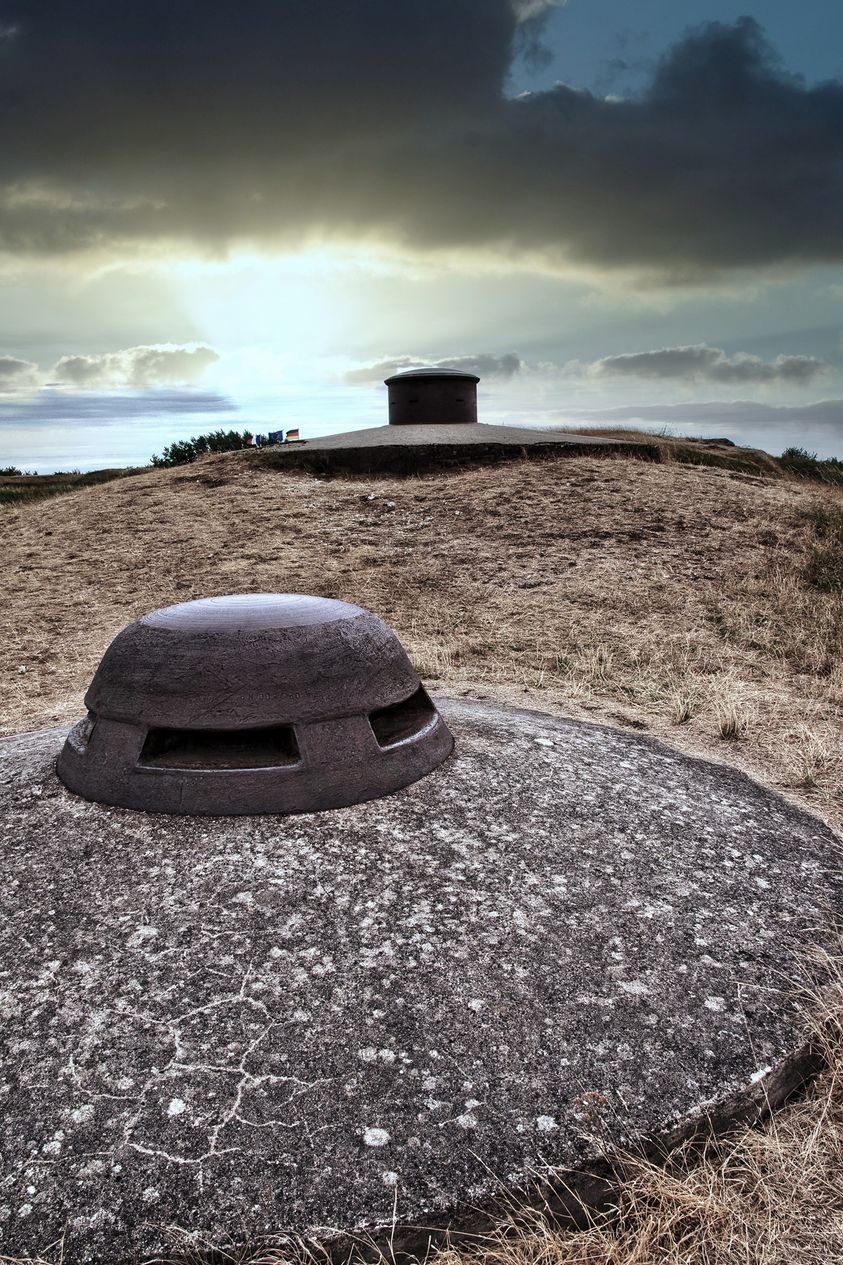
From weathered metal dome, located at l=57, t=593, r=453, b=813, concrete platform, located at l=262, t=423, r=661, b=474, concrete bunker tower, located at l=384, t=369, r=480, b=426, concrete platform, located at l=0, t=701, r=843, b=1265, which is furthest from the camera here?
concrete bunker tower, located at l=384, t=369, r=480, b=426

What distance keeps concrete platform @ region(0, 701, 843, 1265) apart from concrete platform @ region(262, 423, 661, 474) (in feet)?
30.2

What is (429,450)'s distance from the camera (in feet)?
39.5

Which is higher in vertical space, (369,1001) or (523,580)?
(523,580)

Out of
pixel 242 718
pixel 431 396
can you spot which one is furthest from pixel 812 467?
pixel 242 718

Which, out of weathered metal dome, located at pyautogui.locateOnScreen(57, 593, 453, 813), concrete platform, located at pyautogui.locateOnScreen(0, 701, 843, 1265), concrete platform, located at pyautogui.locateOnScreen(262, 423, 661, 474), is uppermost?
concrete platform, located at pyautogui.locateOnScreen(262, 423, 661, 474)

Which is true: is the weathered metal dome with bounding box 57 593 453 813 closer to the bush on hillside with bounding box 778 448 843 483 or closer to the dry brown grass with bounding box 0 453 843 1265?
the dry brown grass with bounding box 0 453 843 1265

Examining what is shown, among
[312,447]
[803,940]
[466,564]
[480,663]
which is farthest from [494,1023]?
[312,447]

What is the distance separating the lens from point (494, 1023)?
86.4 inches

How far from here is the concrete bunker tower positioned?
14.4 m

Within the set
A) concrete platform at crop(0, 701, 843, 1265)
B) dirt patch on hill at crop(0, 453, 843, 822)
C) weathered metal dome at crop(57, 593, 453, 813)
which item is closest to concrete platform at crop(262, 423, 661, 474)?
dirt patch on hill at crop(0, 453, 843, 822)

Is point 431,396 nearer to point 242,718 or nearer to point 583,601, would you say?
point 583,601

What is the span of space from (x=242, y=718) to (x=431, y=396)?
12.3m

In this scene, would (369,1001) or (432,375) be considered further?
(432,375)

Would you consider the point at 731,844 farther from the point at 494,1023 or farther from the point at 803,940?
the point at 494,1023
